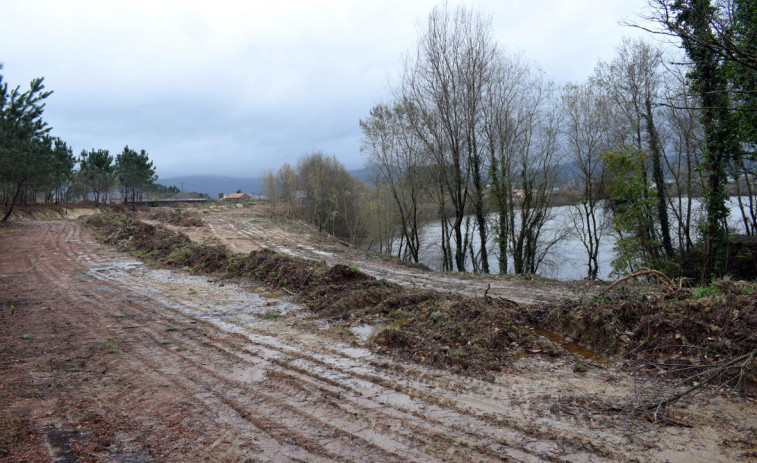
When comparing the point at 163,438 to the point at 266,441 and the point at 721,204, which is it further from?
the point at 721,204

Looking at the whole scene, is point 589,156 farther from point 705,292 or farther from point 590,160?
point 705,292

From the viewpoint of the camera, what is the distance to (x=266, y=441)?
354cm

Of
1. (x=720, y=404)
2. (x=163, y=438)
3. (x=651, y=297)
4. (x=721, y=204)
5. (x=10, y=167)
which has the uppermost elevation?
(x=10, y=167)

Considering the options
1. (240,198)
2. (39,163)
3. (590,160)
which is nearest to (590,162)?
(590,160)

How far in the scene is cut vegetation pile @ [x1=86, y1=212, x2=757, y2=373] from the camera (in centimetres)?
481

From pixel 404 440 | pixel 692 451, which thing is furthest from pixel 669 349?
pixel 404 440

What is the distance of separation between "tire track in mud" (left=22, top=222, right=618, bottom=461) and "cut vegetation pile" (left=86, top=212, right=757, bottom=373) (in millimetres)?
973

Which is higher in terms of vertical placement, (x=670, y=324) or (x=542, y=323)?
(x=670, y=324)

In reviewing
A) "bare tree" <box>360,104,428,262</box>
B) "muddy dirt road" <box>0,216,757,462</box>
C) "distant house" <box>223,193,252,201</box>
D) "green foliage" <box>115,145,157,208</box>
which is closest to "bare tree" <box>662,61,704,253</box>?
"bare tree" <box>360,104,428,262</box>

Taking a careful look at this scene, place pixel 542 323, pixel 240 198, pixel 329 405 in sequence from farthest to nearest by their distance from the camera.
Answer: pixel 240 198, pixel 542 323, pixel 329 405

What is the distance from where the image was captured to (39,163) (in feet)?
95.7

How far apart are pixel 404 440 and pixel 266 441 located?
1.19 m

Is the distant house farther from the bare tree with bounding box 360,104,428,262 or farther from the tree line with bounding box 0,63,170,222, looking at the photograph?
the bare tree with bounding box 360,104,428,262

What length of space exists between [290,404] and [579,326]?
4.33 m
